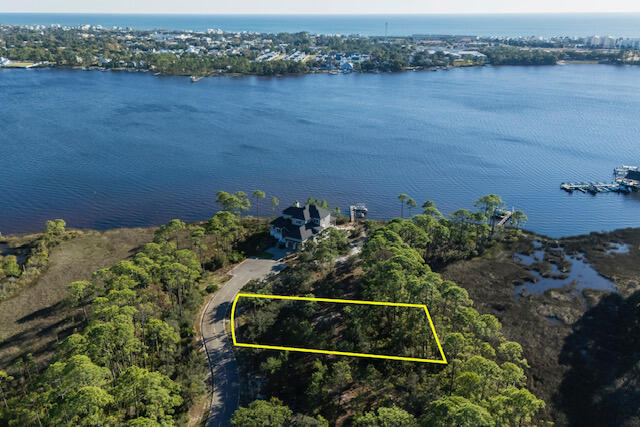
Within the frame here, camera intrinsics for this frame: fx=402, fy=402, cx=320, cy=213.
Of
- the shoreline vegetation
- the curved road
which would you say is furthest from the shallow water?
the curved road

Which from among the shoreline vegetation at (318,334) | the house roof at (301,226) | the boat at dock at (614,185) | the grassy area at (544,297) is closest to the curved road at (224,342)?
the shoreline vegetation at (318,334)

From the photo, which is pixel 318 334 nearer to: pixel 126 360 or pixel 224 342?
pixel 224 342

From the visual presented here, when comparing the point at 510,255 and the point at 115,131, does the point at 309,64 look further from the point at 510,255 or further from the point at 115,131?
the point at 510,255

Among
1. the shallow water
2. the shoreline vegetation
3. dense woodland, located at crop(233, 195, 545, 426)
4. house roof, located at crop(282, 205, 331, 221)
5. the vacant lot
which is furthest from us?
house roof, located at crop(282, 205, 331, 221)

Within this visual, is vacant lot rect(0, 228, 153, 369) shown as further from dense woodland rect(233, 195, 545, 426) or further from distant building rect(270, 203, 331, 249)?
distant building rect(270, 203, 331, 249)

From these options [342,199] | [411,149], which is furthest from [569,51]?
[342,199]
